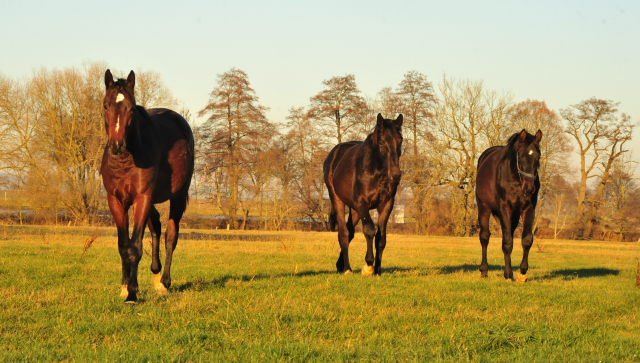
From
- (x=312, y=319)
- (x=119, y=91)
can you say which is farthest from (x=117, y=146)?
(x=312, y=319)

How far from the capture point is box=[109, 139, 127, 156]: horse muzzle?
18.9 feet

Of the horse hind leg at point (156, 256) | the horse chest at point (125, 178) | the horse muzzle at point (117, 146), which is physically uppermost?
the horse muzzle at point (117, 146)

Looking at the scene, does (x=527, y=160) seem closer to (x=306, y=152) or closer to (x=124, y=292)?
(x=124, y=292)

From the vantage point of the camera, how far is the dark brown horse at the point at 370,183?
8.57m

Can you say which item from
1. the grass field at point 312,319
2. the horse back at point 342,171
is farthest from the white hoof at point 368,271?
the horse back at point 342,171

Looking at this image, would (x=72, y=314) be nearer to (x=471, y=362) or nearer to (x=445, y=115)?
(x=471, y=362)

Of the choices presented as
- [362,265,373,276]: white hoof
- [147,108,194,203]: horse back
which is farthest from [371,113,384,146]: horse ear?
[147,108,194,203]: horse back

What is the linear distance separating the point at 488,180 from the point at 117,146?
7471 millimetres

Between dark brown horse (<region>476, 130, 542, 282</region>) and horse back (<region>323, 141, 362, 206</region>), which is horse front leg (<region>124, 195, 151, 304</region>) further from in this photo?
dark brown horse (<region>476, 130, 542, 282</region>)

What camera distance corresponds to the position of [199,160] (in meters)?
43.2

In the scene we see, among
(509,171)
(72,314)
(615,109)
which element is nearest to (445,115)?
(615,109)

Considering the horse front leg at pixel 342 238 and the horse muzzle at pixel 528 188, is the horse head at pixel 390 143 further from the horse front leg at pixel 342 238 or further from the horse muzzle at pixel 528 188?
the horse muzzle at pixel 528 188

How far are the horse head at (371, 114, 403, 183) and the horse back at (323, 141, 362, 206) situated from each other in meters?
1.09

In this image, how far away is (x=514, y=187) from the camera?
9289mm
